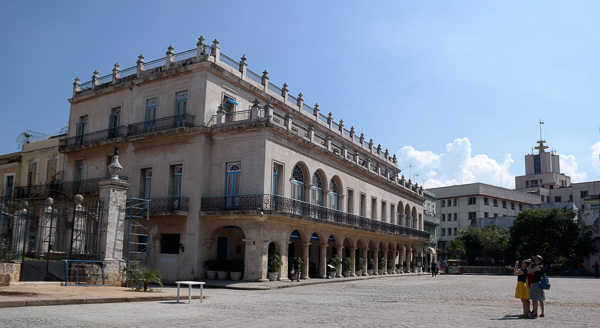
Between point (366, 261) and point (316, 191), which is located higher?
point (316, 191)

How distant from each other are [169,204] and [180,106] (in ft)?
18.5

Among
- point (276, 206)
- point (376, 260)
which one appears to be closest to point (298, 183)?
point (276, 206)

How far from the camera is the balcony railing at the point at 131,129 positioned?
2913 centimetres

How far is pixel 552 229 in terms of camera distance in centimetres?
5419

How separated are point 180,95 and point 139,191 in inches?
239

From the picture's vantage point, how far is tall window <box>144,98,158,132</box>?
1206 inches

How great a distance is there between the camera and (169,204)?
28.5 metres

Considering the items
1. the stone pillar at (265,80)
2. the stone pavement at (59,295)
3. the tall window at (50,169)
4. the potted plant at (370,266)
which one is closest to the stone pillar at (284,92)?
the stone pillar at (265,80)

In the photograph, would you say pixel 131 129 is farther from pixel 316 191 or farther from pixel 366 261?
pixel 366 261

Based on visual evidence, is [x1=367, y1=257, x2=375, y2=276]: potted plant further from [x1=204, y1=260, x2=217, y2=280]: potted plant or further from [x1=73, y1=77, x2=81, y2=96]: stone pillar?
[x1=73, y1=77, x2=81, y2=96]: stone pillar

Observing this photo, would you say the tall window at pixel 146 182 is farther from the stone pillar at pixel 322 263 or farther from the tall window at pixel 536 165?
the tall window at pixel 536 165

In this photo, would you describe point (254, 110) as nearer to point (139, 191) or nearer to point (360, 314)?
point (139, 191)

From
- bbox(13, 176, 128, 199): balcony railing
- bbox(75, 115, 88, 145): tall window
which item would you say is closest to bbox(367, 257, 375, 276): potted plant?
bbox(13, 176, 128, 199): balcony railing

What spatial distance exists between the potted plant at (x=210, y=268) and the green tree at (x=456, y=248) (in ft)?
153
